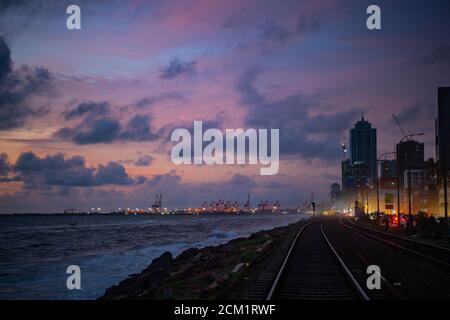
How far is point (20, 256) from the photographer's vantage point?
54312 millimetres

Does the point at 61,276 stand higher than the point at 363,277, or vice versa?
the point at 363,277

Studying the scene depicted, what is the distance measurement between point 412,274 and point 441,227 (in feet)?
91.1
